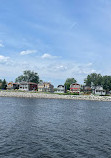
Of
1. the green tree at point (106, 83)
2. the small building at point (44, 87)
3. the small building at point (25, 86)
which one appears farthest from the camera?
the green tree at point (106, 83)

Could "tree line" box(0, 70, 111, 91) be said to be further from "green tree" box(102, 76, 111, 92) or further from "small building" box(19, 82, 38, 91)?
"small building" box(19, 82, 38, 91)

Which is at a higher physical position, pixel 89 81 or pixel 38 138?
pixel 89 81

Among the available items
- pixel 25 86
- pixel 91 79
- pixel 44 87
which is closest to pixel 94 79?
pixel 91 79

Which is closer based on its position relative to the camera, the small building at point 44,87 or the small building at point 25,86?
the small building at point 44,87

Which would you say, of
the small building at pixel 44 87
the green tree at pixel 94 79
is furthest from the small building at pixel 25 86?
the green tree at pixel 94 79

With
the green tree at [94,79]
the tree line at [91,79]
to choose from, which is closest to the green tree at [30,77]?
the tree line at [91,79]

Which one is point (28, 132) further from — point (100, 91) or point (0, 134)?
point (100, 91)

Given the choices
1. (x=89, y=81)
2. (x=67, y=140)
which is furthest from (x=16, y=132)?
(x=89, y=81)

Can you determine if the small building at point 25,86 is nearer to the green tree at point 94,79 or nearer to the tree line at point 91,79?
the tree line at point 91,79

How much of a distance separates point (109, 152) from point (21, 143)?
947 cm

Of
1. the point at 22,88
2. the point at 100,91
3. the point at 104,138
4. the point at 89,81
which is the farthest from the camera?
the point at 89,81

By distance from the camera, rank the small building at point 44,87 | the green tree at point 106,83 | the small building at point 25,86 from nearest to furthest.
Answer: the small building at point 44,87 < the small building at point 25,86 < the green tree at point 106,83

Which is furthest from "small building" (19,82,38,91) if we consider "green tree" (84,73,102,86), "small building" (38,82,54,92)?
"green tree" (84,73,102,86)

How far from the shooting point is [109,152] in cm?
1620
